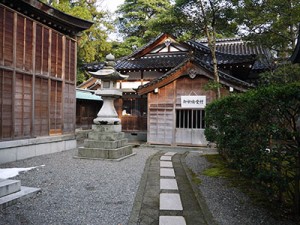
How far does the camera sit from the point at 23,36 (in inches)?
387

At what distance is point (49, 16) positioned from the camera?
10938 mm

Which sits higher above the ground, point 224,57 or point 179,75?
point 224,57

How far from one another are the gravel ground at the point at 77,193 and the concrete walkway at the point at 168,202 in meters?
0.24

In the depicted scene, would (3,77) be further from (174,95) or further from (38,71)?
(174,95)

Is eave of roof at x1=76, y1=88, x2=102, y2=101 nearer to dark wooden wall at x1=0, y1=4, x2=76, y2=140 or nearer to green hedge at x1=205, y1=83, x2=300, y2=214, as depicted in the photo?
dark wooden wall at x1=0, y1=4, x2=76, y2=140

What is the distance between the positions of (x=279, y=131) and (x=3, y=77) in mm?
9174

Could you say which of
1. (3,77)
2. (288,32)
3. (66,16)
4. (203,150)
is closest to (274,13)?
(288,32)

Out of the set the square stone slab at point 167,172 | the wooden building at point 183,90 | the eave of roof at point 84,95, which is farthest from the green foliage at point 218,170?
the eave of roof at point 84,95

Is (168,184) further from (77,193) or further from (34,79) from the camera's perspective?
(34,79)

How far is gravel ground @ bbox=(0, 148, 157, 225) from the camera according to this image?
427cm

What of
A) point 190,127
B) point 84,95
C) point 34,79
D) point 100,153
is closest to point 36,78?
point 34,79

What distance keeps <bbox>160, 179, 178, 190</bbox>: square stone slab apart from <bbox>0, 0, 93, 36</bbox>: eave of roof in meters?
8.64

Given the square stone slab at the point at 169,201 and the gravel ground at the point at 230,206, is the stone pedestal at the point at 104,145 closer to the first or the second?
the gravel ground at the point at 230,206

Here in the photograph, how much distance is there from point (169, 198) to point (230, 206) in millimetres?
1287
